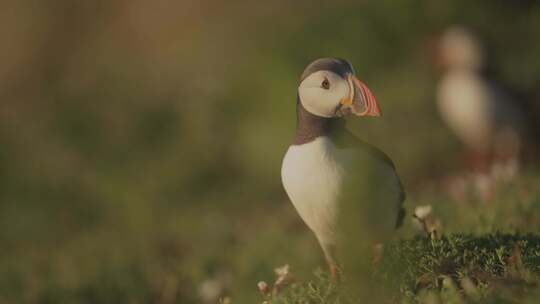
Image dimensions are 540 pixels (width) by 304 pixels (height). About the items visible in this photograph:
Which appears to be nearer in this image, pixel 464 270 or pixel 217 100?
pixel 464 270

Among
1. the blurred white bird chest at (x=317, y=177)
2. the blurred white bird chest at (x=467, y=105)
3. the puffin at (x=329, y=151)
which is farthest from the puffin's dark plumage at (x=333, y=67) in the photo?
the blurred white bird chest at (x=467, y=105)

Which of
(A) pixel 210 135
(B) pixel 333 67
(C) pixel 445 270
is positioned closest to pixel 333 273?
(C) pixel 445 270

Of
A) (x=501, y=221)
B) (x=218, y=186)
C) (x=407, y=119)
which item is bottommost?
(x=218, y=186)

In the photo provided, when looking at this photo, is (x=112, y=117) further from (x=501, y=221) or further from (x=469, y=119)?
(x=501, y=221)

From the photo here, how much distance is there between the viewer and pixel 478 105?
895 cm

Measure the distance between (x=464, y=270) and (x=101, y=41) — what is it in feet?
61.8

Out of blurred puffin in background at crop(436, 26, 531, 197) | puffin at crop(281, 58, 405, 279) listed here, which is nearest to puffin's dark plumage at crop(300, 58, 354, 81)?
puffin at crop(281, 58, 405, 279)

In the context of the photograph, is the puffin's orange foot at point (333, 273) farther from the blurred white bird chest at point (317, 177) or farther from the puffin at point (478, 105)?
the puffin at point (478, 105)

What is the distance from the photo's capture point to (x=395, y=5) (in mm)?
11258

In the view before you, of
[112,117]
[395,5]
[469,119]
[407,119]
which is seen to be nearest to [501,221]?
[469,119]

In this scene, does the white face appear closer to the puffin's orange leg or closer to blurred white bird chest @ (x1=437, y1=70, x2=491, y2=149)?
the puffin's orange leg

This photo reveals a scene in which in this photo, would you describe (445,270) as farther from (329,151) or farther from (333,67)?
(333,67)

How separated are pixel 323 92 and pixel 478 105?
5.77 metres

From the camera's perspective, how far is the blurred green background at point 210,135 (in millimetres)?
7605
